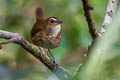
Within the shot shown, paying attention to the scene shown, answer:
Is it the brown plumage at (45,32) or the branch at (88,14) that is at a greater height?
the branch at (88,14)

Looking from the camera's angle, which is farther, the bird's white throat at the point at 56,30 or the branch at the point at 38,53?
the bird's white throat at the point at 56,30

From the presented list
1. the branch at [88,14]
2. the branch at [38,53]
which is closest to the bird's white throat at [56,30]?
the branch at [38,53]

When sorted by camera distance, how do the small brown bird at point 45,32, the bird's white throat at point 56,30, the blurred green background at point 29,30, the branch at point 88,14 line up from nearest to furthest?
1. the branch at point 88,14
2. the small brown bird at point 45,32
3. the bird's white throat at point 56,30
4. the blurred green background at point 29,30

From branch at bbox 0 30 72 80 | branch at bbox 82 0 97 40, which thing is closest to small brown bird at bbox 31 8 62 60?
branch at bbox 0 30 72 80

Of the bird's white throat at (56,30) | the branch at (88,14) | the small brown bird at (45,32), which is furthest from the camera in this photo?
the bird's white throat at (56,30)

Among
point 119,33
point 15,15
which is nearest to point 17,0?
point 15,15

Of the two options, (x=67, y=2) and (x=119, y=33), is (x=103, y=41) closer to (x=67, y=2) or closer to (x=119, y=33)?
(x=119, y=33)

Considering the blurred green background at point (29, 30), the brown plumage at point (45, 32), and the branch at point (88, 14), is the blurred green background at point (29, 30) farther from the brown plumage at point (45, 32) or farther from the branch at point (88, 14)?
the branch at point (88, 14)

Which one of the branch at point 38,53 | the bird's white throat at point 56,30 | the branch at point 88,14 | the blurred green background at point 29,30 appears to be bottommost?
the blurred green background at point 29,30

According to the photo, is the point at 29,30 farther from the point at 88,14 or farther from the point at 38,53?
the point at 88,14
